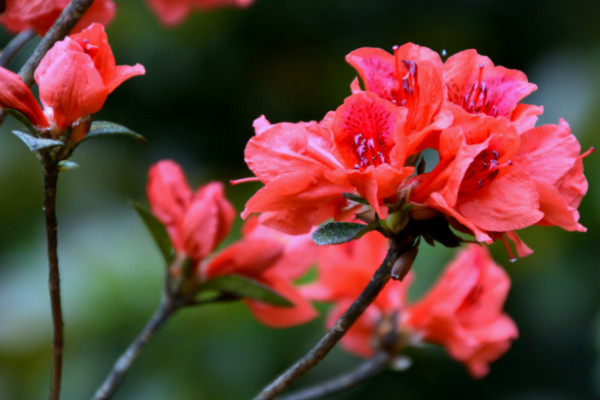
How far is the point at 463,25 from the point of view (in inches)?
85.6

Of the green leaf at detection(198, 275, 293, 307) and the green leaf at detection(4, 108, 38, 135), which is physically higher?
the green leaf at detection(4, 108, 38, 135)

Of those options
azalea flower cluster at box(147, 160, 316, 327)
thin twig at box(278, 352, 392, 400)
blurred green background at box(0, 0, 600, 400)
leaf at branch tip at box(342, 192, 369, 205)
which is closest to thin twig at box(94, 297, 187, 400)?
azalea flower cluster at box(147, 160, 316, 327)

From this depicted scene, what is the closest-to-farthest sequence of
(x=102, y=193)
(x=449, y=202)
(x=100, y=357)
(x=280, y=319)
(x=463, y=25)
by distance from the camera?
(x=449, y=202) → (x=280, y=319) → (x=100, y=357) → (x=102, y=193) → (x=463, y=25)

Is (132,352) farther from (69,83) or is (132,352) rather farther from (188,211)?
(69,83)

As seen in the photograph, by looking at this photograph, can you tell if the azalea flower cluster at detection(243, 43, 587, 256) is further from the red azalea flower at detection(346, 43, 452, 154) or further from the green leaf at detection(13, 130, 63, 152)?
the green leaf at detection(13, 130, 63, 152)

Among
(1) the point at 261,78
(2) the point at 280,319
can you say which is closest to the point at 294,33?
(1) the point at 261,78

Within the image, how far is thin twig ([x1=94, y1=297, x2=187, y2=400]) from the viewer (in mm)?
647

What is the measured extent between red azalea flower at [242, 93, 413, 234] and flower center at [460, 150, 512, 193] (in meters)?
0.05

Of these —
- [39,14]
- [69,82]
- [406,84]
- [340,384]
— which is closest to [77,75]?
[69,82]

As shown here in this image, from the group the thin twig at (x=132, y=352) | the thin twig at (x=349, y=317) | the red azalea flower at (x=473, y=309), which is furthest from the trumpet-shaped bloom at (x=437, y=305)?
the thin twig at (x=349, y=317)

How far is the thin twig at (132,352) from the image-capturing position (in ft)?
2.12

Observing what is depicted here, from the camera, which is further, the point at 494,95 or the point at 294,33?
the point at 294,33

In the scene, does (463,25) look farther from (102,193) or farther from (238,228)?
(102,193)

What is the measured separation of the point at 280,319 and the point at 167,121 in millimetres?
1460
